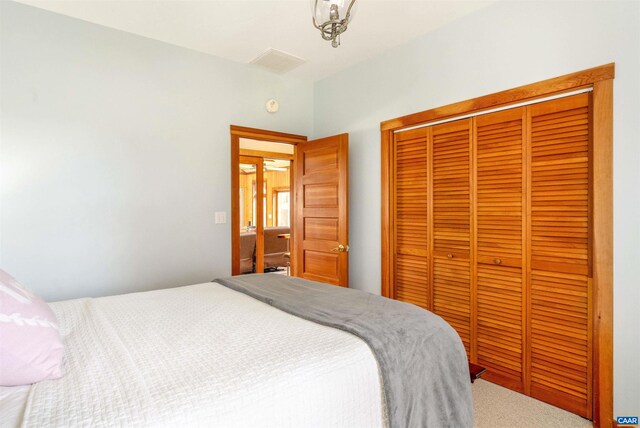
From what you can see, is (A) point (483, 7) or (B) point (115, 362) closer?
(B) point (115, 362)

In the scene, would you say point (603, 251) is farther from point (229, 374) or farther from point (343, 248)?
point (229, 374)

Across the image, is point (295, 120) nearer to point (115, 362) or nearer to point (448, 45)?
point (448, 45)

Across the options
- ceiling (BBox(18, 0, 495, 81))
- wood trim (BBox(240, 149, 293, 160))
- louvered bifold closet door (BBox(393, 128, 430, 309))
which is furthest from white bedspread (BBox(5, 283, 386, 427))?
wood trim (BBox(240, 149, 293, 160))

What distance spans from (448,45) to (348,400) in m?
2.66

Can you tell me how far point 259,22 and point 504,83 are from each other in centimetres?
185

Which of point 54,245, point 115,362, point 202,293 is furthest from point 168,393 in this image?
point 54,245

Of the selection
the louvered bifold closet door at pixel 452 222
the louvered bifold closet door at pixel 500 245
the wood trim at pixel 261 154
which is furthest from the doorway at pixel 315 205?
the wood trim at pixel 261 154

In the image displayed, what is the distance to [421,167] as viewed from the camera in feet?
9.63

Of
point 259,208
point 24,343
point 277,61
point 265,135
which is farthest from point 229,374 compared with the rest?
point 259,208

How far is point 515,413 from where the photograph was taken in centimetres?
213

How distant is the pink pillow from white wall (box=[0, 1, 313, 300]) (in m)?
1.62

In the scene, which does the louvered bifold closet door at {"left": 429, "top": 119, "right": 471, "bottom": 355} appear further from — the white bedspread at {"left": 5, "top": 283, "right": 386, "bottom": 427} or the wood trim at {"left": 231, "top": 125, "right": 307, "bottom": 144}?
the white bedspread at {"left": 5, "top": 283, "right": 386, "bottom": 427}

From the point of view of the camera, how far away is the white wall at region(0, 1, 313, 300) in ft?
7.89

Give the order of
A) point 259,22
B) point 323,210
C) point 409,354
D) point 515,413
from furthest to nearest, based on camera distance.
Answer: point 323,210 → point 259,22 → point 515,413 → point 409,354
